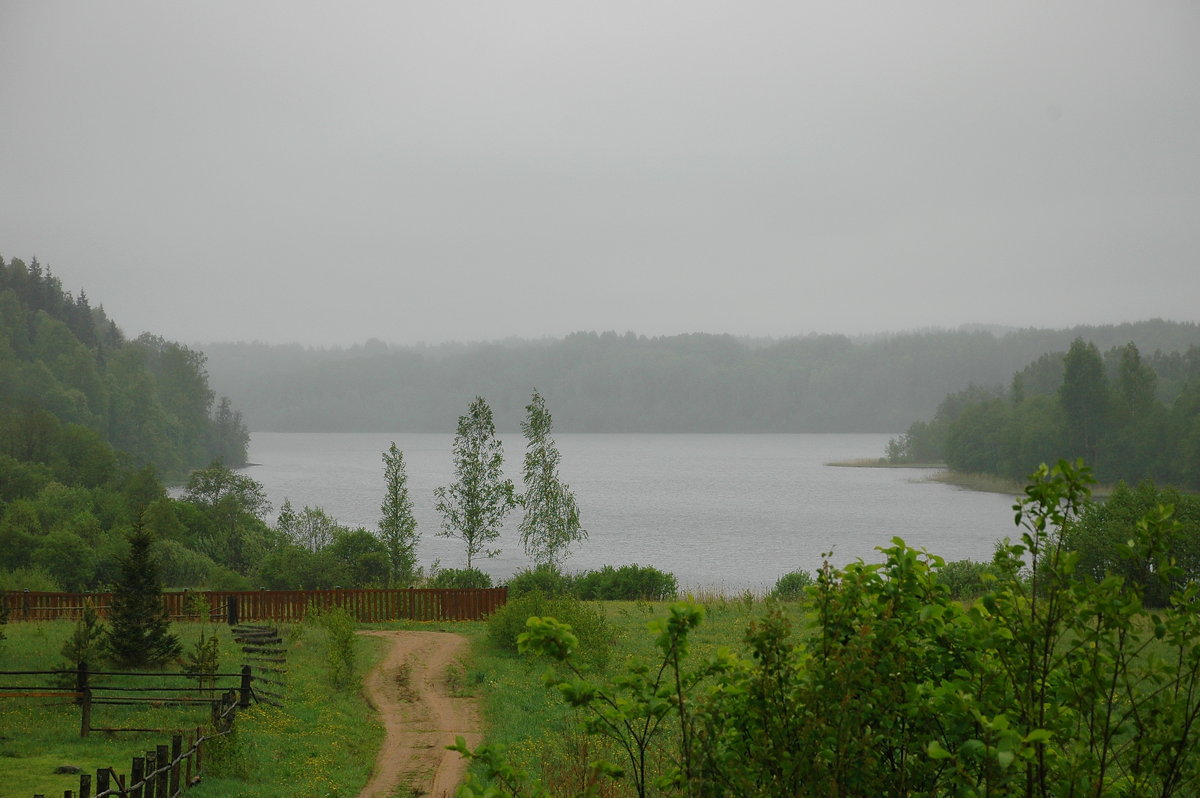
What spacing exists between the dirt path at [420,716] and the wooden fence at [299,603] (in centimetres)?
281

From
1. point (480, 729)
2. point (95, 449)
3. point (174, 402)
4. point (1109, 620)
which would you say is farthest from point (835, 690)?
point (174, 402)

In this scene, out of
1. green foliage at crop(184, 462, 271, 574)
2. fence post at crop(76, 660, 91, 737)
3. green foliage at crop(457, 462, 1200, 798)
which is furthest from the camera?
green foliage at crop(184, 462, 271, 574)

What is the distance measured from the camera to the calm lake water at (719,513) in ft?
173

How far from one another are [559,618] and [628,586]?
14352 millimetres

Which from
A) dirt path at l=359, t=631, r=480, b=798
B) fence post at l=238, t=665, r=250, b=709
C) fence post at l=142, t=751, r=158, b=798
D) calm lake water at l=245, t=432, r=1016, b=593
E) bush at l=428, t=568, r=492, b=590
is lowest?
calm lake water at l=245, t=432, r=1016, b=593

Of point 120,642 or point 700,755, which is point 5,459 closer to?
point 120,642

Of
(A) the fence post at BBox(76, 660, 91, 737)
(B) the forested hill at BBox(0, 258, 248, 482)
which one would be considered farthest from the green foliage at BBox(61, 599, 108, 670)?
(B) the forested hill at BBox(0, 258, 248, 482)

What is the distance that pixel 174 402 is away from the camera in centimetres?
12838

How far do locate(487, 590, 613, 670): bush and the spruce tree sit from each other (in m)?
6.78

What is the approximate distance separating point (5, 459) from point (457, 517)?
30.4 m

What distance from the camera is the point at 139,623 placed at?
17453 millimetres

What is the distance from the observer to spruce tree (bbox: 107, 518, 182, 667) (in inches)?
679

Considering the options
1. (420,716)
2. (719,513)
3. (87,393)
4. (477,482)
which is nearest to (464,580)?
(477,482)

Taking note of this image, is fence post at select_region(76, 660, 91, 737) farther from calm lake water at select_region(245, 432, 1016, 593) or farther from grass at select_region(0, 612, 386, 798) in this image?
calm lake water at select_region(245, 432, 1016, 593)
